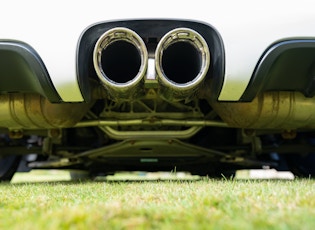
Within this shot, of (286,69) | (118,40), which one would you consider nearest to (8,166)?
(118,40)

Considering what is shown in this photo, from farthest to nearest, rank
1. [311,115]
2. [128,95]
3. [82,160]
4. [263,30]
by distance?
1. [82,160]
2. [311,115]
3. [128,95]
4. [263,30]

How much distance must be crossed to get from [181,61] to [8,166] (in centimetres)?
202

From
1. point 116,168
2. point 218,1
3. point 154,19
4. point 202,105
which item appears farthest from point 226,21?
point 116,168

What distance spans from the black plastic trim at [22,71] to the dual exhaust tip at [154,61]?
0.24 meters

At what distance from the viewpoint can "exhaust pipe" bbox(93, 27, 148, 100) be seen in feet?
5.42

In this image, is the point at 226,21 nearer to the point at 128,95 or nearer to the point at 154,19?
the point at 154,19

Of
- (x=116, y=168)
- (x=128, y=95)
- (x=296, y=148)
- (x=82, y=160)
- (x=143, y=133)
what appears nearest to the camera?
(x=128, y=95)

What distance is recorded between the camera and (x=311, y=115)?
6.82 ft

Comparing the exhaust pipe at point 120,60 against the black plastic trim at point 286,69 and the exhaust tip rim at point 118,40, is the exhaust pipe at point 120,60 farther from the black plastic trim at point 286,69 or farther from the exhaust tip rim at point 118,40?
the black plastic trim at point 286,69

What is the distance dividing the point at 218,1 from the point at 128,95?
547mm

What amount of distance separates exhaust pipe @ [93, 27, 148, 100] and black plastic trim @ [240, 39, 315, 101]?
482mm

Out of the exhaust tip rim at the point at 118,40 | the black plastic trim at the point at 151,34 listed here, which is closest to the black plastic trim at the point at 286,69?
the black plastic trim at the point at 151,34

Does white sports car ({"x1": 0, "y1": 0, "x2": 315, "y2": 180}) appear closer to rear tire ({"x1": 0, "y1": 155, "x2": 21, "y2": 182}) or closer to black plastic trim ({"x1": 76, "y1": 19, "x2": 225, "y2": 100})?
black plastic trim ({"x1": 76, "y1": 19, "x2": 225, "y2": 100})

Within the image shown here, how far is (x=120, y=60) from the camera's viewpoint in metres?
1.82
